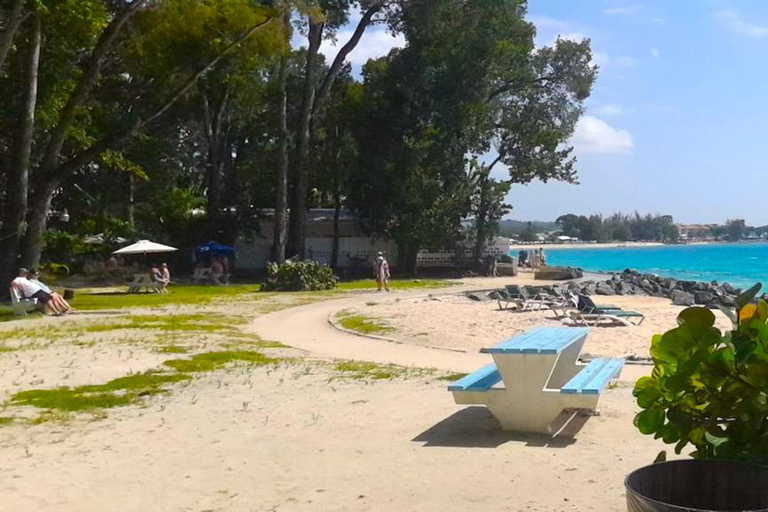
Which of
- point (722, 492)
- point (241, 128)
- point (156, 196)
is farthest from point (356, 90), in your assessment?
point (722, 492)

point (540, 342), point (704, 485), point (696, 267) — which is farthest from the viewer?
point (696, 267)

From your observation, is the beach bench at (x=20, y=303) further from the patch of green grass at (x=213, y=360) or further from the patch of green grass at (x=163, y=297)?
the patch of green grass at (x=213, y=360)

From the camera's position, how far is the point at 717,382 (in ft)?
11.9

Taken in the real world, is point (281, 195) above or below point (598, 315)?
above

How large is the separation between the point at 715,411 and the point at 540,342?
3.93 m

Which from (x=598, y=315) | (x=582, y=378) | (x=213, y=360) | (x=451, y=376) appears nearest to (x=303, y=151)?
(x=598, y=315)

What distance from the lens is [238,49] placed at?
31781mm

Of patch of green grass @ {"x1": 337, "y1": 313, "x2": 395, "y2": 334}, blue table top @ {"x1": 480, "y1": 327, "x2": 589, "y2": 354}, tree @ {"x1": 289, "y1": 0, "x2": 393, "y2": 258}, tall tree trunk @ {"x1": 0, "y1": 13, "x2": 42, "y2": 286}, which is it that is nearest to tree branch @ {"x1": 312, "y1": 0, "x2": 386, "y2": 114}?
tree @ {"x1": 289, "y1": 0, "x2": 393, "y2": 258}

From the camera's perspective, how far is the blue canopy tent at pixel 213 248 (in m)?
39.0

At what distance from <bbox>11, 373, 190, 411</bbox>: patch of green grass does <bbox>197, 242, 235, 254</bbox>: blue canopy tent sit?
28682 mm

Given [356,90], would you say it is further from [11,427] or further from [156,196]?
[11,427]

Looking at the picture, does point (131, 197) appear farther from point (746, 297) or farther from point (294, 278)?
point (746, 297)

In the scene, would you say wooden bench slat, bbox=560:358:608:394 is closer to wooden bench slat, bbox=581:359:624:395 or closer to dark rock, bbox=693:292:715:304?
wooden bench slat, bbox=581:359:624:395

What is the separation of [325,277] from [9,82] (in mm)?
12784
